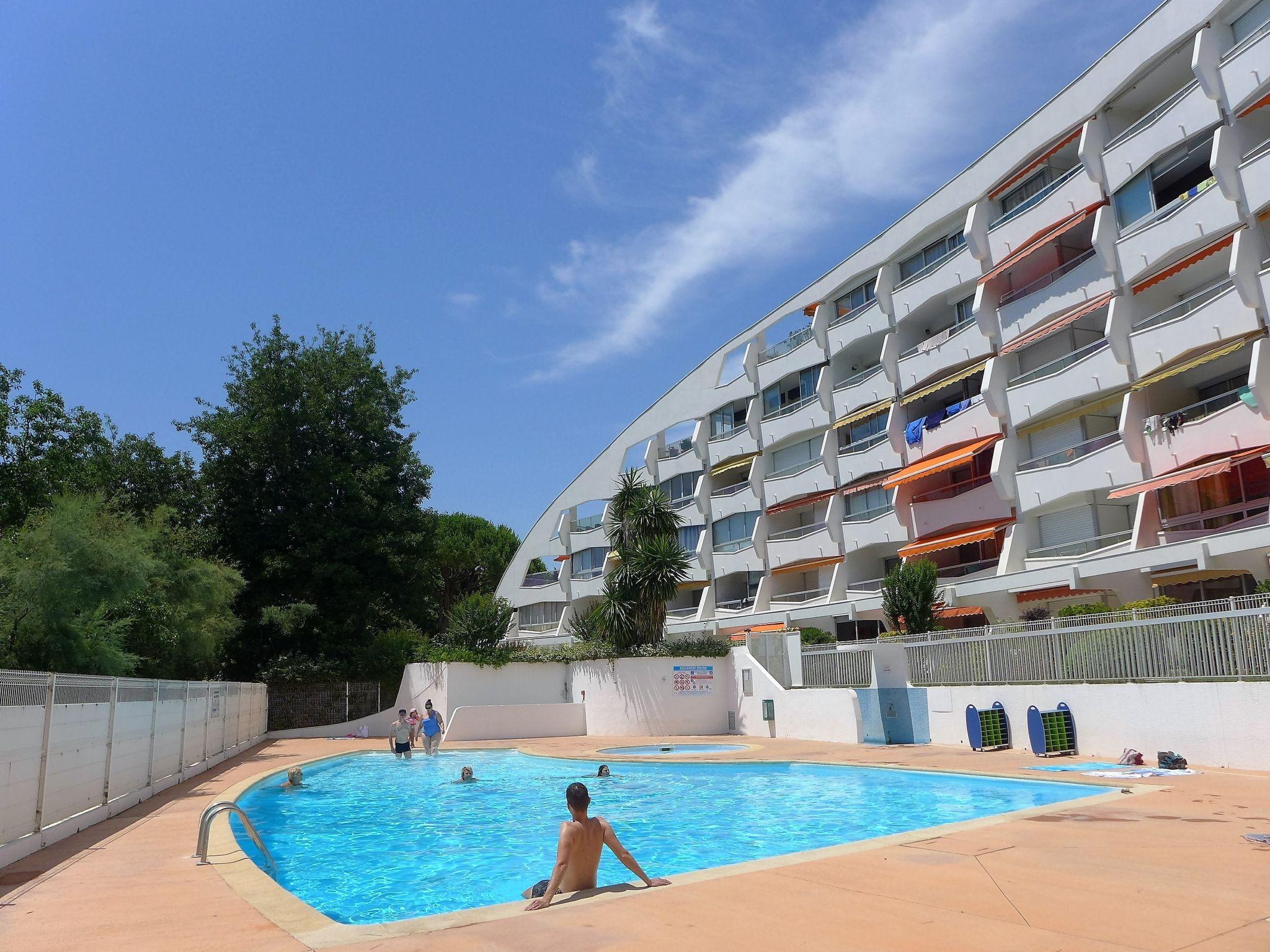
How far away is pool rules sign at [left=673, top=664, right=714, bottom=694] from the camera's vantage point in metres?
30.2

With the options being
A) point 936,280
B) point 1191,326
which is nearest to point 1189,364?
point 1191,326

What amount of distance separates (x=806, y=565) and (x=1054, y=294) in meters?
17.0

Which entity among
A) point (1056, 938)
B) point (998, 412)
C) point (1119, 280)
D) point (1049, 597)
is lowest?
point (1056, 938)

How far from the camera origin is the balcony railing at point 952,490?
35500mm

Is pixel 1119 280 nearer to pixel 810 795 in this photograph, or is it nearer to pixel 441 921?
pixel 810 795

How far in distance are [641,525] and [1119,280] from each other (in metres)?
18.2

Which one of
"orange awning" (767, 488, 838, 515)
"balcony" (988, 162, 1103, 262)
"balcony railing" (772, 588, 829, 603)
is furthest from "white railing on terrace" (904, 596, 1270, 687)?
"orange awning" (767, 488, 838, 515)

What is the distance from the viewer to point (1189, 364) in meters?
26.2

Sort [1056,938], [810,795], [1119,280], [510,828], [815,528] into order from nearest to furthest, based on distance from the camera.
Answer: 1. [1056,938]
2. [510,828]
3. [810,795]
4. [1119,280]
5. [815,528]

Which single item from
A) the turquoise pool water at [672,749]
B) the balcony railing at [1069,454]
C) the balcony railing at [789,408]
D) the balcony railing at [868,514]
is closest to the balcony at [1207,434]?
the balcony railing at [1069,454]

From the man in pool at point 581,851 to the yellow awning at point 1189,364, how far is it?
2498 centimetres

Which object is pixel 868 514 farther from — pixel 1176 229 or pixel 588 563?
pixel 588 563

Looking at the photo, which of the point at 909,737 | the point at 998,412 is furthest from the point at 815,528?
the point at 909,737

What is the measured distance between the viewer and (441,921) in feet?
21.2
